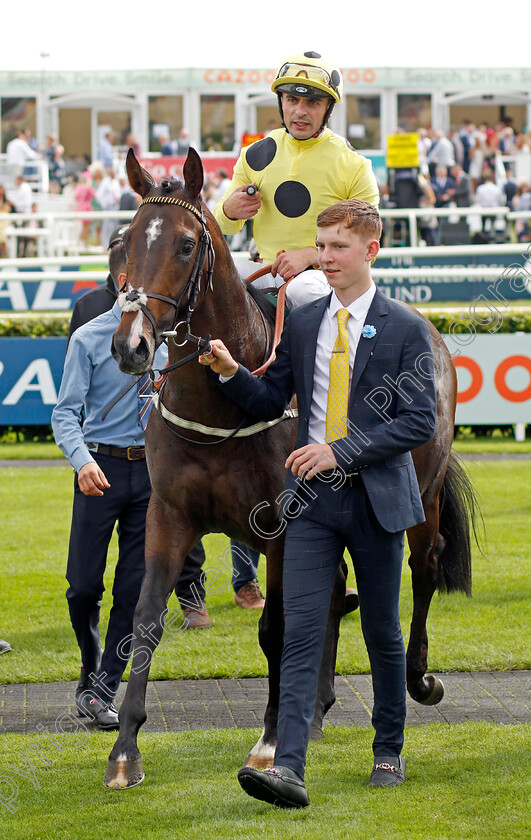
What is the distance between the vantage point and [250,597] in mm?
6812

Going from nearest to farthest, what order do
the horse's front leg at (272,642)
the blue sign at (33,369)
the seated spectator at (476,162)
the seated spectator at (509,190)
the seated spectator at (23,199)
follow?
the horse's front leg at (272,642), the blue sign at (33,369), the seated spectator at (23,199), the seated spectator at (509,190), the seated spectator at (476,162)

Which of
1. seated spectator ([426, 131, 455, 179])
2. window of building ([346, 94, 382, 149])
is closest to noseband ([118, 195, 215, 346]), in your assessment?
seated spectator ([426, 131, 455, 179])

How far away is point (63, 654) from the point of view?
19.4ft

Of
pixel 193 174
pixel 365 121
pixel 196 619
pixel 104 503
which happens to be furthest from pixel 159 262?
pixel 365 121

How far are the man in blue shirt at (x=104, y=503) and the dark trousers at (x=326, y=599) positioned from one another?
4.12 feet

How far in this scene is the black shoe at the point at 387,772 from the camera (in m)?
4.02

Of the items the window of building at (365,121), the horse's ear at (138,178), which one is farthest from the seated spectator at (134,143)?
the horse's ear at (138,178)

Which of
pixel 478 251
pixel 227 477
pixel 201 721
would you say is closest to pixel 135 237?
pixel 227 477

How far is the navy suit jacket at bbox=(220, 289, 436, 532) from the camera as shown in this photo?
149 inches

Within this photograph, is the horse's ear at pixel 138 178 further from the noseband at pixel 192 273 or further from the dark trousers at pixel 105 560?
the dark trousers at pixel 105 560

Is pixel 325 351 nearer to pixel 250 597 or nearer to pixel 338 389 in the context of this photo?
pixel 338 389

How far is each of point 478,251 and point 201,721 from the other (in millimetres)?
8973

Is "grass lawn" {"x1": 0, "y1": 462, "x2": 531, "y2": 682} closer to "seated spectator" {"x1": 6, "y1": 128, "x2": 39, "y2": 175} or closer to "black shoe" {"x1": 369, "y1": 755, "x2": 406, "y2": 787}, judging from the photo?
"black shoe" {"x1": 369, "y1": 755, "x2": 406, "y2": 787}

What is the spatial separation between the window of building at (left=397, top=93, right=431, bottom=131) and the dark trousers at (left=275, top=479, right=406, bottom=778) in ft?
69.7
